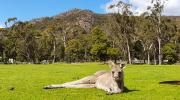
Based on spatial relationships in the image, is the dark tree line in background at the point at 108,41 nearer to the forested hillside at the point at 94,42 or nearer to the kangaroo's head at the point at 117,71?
the forested hillside at the point at 94,42

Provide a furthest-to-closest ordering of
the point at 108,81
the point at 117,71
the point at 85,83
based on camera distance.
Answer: the point at 85,83 < the point at 108,81 < the point at 117,71

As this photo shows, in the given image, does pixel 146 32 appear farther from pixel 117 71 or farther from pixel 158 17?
pixel 117 71

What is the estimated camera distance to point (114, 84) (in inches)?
623

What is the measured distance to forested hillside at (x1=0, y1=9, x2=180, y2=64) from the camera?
11119cm

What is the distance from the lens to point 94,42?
110438mm

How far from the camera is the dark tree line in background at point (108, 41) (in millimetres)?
108500

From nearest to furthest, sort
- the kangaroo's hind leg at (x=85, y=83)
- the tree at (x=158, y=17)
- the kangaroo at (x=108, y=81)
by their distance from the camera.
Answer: the kangaroo at (x=108, y=81) → the kangaroo's hind leg at (x=85, y=83) → the tree at (x=158, y=17)

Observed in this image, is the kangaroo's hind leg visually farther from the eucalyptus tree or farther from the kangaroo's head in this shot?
the eucalyptus tree

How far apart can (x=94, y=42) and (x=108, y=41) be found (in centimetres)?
743

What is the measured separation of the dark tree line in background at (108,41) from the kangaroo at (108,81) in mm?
83584

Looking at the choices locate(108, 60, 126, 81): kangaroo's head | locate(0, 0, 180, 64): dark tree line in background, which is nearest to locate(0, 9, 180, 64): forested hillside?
locate(0, 0, 180, 64): dark tree line in background

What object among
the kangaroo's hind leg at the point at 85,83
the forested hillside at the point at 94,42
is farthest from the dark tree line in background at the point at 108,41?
the kangaroo's hind leg at the point at 85,83

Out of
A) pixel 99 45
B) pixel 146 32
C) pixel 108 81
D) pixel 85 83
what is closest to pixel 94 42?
pixel 99 45

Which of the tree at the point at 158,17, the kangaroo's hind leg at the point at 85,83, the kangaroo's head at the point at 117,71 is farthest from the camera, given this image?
the tree at the point at 158,17
